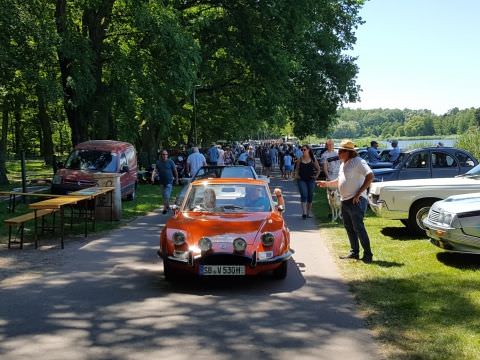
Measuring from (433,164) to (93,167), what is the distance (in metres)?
10.6

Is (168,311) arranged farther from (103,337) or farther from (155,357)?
(155,357)

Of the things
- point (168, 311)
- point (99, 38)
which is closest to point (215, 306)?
point (168, 311)

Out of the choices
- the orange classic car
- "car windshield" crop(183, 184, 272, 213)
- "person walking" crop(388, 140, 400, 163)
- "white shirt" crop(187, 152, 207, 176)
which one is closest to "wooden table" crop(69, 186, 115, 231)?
"car windshield" crop(183, 184, 272, 213)

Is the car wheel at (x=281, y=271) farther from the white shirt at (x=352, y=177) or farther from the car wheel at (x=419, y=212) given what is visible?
the car wheel at (x=419, y=212)

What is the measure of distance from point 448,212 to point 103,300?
17.1ft

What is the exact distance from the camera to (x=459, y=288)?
7285 mm

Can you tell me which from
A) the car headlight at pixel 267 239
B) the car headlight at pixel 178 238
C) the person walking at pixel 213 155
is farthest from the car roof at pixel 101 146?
the car headlight at pixel 267 239

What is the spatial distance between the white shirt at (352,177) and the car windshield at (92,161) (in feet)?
36.7

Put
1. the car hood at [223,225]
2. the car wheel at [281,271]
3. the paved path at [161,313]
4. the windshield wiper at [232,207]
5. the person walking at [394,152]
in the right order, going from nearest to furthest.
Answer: the paved path at [161,313], the car hood at [223,225], the car wheel at [281,271], the windshield wiper at [232,207], the person walking at [394,152]

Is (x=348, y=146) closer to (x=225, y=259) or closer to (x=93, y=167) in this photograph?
(x=225, y=259)

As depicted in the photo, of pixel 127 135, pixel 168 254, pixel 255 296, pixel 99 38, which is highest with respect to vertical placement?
pixel 99 38

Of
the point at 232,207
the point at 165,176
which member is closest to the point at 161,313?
the point at 232,207

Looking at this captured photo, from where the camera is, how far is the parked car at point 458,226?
8.27 metres

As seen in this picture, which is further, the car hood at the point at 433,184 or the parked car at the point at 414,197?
the parked car at the point at 414,197
